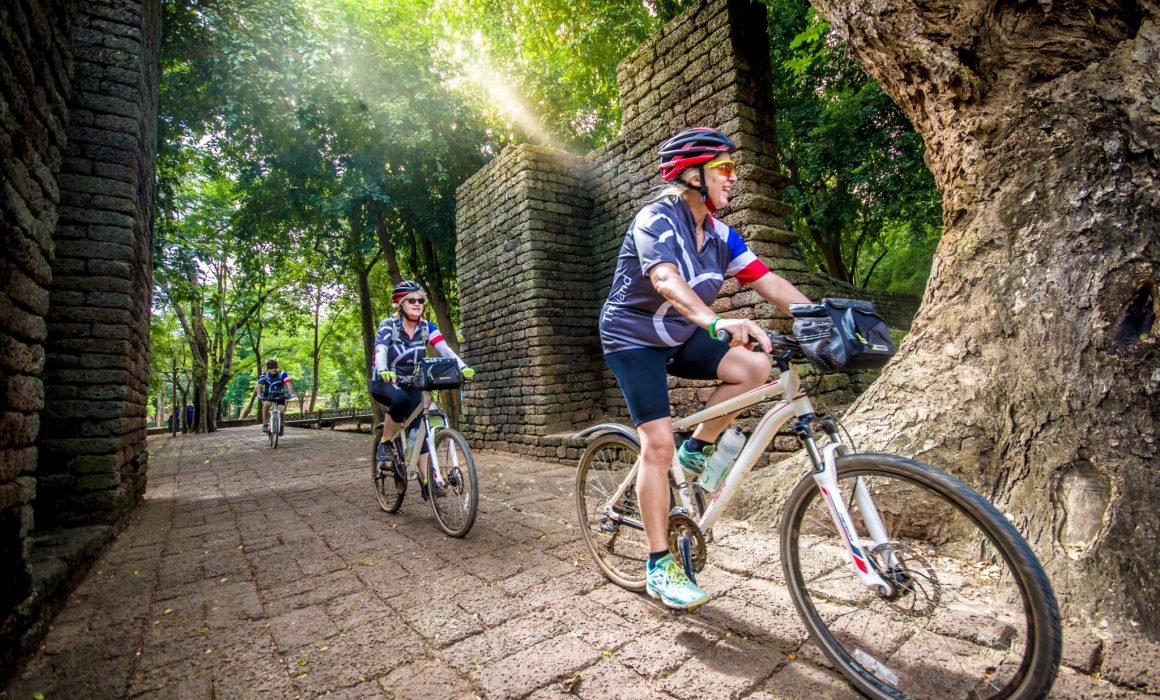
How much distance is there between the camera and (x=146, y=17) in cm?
461

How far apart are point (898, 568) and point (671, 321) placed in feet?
3.84

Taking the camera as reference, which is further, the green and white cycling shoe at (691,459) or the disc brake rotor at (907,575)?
the green and white cycling shoe at (691,459)

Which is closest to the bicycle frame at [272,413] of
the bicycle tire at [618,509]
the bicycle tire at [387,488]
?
the bicycle tire at [387,488]

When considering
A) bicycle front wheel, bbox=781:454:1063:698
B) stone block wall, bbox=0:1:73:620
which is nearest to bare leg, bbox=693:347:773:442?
bicycle front wheel, bbox=781:454:1063:698

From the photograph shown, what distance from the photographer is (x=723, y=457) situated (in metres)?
2.12

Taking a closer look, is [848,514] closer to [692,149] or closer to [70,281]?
[692,149]

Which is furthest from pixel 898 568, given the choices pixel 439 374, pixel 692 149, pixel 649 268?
pixel 439 374

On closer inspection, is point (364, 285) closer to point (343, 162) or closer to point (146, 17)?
point (343, 162)

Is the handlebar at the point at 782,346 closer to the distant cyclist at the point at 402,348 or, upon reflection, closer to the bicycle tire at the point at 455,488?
the bicycle tire at the point at 455,488

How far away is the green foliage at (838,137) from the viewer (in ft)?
25.1

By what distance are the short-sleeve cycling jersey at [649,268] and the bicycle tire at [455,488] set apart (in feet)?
5.64

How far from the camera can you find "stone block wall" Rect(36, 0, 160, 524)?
3.80 metres

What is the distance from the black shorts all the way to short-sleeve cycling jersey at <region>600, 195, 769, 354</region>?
5cm

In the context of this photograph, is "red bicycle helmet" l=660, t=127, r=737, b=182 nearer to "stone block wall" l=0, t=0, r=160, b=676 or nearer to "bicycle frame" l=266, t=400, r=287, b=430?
"stone block wall" l=0, t=0, r=160, b=676
